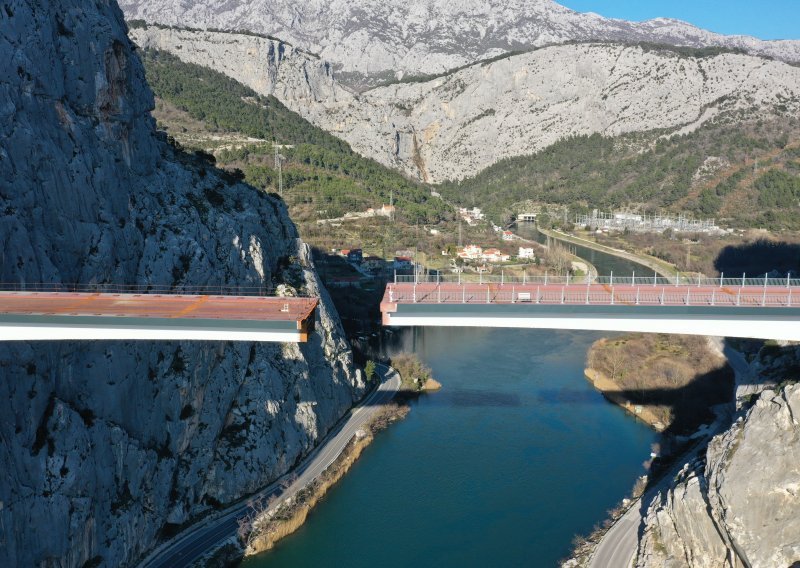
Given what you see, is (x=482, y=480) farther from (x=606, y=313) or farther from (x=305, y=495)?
(x=606, y=313)

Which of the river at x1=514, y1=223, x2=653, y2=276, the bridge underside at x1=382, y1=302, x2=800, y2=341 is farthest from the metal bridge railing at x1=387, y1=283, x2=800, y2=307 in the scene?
the river at x1=514, y1=223, x2=653, y2=276

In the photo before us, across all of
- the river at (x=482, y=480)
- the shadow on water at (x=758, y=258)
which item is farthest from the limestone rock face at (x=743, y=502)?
the shadow on water at (x=758, y=258)

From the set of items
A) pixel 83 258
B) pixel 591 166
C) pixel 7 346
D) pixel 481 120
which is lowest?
pixel 7 346

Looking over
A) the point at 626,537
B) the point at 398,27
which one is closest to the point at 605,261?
the point at 626,537

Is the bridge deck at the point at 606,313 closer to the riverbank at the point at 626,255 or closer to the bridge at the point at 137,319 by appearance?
the bridge at the point at 137,319

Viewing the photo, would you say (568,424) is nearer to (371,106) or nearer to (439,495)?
(439,495)

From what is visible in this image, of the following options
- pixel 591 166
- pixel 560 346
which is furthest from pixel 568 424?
pixel 591 166

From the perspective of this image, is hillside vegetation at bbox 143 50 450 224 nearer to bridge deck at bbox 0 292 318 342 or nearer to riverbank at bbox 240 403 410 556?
riverbank at bbox 240 403 410 556
